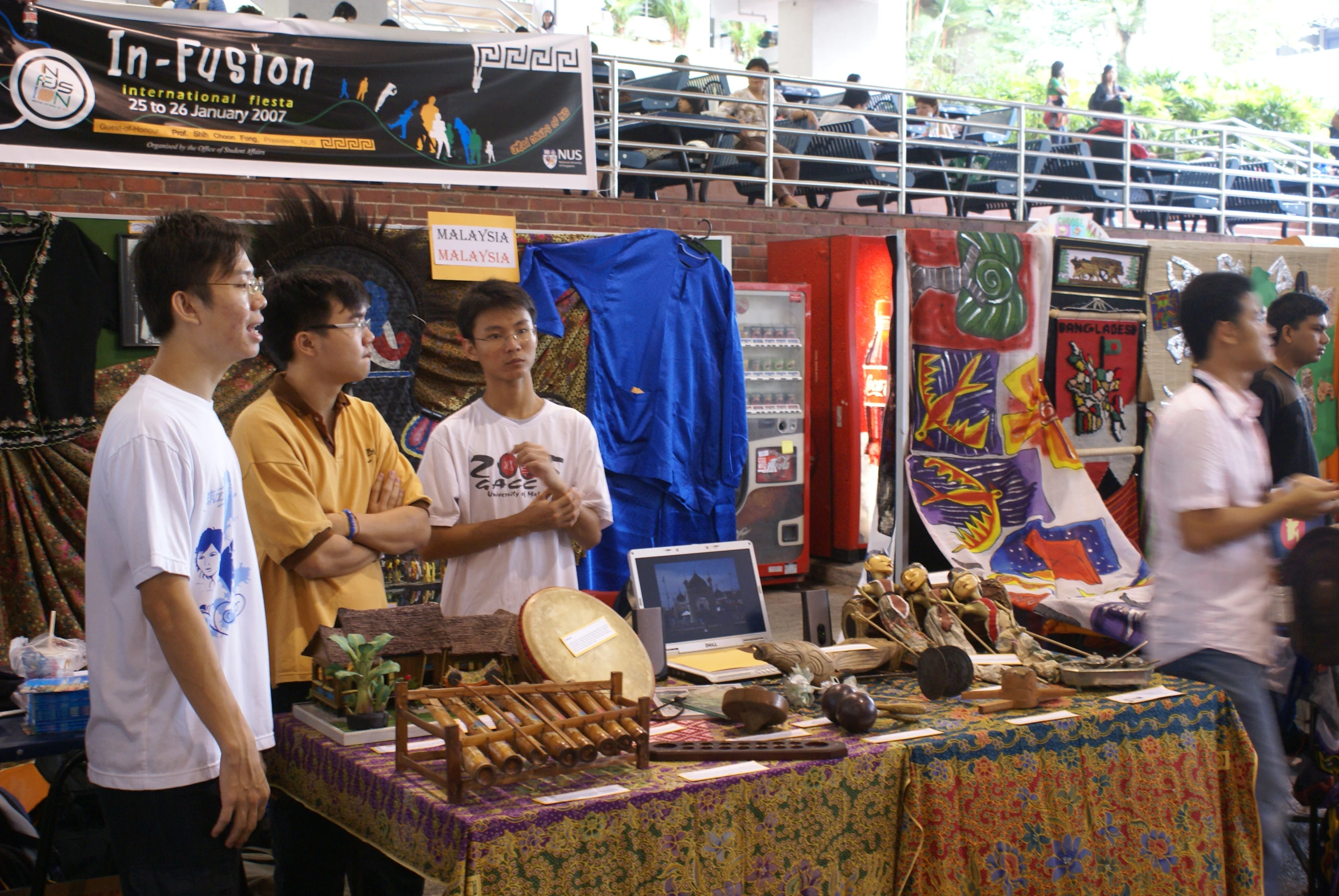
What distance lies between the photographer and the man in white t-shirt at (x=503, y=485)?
294 centimetres

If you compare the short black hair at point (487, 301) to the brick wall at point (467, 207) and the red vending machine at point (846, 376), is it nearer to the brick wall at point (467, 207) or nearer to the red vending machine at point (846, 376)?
the brick wall at point (467, 207)

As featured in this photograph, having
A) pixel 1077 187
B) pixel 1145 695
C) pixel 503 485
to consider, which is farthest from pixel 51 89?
pixel 1077 187

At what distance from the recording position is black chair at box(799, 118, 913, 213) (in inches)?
352

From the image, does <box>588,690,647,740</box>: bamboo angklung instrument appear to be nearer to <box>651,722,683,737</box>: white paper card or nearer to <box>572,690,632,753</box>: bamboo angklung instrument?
<box>572,690,632,753</box>: bamboo angklung instrument

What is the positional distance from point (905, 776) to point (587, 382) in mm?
4138

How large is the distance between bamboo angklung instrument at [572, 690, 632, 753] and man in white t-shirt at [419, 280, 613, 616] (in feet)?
2.53

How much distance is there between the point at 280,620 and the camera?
2.53 m

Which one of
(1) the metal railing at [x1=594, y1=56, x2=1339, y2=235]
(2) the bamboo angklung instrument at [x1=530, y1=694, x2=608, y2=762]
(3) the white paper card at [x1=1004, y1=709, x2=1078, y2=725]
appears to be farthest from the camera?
(1) the metal railing at [x1=594, y1=56, x2=1339, y2=235]

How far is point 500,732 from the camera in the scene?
202cm

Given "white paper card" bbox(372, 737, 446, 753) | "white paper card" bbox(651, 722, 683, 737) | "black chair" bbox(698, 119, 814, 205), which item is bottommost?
"white paper card" bbox(651, 722, 683, 737)

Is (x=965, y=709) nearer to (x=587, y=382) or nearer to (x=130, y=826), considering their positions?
(x=130, y=826)

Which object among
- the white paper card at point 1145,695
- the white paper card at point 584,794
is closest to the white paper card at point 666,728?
the white paper card at point 584,794

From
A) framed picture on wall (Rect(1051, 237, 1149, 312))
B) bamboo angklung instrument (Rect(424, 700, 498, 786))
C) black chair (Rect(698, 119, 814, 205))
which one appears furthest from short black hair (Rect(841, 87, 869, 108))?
bamboo angklung instrument (Rect(424, 700, 498, 786))

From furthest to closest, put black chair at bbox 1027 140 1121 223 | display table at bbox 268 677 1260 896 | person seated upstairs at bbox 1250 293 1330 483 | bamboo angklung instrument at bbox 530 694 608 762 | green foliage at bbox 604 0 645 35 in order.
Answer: green foliage at bbox 604 0 645 35 < black chair at bbox 1027 140 1121 223 < person seated upstairs at bbox 1250 293 1330 483 < bamboo angklung instrument at bbox 530 694 608 762 < display table at bbox 268 677 1260 896
